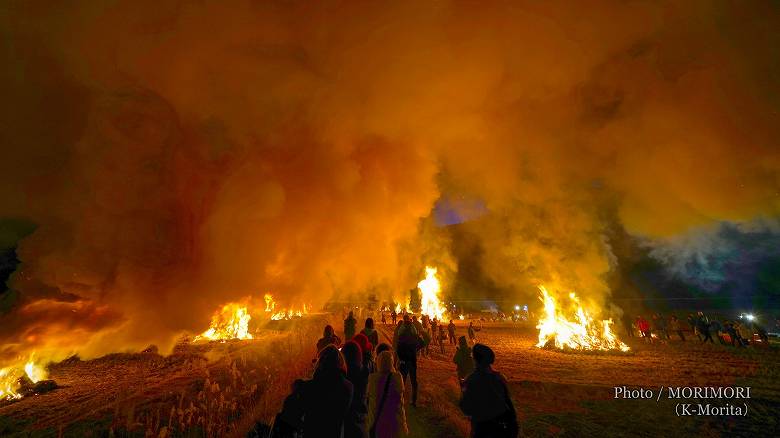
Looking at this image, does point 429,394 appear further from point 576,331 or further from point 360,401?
point 576,331

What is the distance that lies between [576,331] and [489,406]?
19.1 m

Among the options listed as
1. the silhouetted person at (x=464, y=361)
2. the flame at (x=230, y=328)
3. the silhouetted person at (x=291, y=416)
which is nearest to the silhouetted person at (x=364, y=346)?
the silhouetted person at (x=464, y=361)

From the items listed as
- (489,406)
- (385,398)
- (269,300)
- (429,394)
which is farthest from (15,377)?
(489,406)

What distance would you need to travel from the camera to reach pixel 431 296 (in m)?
53.8

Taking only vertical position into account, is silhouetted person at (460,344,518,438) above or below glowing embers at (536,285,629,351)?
above

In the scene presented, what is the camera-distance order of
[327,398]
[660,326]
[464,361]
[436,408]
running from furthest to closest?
[660,326] < [436,408] < [464,361] < [327,398]

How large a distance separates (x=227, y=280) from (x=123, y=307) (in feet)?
10.6

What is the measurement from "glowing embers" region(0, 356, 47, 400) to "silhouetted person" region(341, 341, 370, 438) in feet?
42.1

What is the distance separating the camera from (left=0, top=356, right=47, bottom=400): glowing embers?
1002 cm

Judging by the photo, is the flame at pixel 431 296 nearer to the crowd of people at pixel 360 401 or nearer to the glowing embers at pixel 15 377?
the glowing embers at pixel 15 377

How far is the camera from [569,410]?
8508mm

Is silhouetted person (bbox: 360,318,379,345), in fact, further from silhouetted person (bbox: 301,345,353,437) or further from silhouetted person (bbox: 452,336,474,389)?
silhouetted person (bbox: 301,345,353,437)

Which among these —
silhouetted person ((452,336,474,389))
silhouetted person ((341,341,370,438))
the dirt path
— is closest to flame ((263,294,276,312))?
the dirt path

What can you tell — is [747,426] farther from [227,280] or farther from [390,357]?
[227,280]
